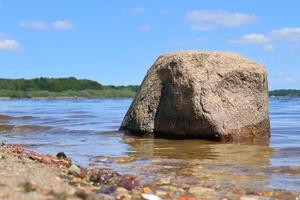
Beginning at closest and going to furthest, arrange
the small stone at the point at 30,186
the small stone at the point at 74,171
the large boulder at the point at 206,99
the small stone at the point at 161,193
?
the small stone at the point at 30,186 < the small stone at the point at 161,193 < the small stone at the point at 74,171 < the large boulder at the point at 206,99

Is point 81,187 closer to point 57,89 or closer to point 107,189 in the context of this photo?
point 107,189

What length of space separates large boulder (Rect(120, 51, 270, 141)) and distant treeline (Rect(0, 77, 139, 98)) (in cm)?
9299

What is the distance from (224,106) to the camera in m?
10.5

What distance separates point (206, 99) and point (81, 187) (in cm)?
561

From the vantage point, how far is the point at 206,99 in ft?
34.2

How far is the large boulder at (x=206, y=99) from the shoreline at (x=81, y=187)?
4.50 metres

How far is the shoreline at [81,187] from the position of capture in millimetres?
4465

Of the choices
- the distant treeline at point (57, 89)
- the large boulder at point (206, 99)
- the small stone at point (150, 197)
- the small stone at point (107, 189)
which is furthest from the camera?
the distant treeline at point (57, 89)

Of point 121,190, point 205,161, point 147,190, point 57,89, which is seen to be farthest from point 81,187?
point 57,89

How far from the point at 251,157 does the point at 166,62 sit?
3757 mm

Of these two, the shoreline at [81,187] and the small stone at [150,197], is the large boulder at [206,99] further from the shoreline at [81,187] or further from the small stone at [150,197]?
the small stone at [150,197]

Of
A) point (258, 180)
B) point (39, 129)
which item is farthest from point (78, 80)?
point (258, 180)

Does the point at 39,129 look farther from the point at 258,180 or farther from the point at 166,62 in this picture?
the point at 258,180

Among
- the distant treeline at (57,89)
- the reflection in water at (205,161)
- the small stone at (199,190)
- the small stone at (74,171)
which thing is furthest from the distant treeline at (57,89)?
the small stone at (199,190)
